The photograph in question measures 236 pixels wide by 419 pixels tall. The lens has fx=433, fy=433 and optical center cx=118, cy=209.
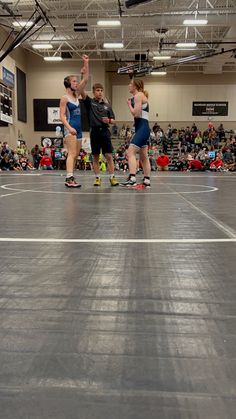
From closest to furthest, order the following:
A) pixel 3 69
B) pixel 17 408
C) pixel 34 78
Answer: pixel 17 408 < pixel 3 69 < pixel 34 78

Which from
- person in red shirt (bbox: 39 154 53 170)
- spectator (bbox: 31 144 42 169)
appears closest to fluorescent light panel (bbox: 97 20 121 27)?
person in red shirt (bbox: 39 154 53 170)

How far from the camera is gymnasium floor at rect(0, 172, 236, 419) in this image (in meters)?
0.71

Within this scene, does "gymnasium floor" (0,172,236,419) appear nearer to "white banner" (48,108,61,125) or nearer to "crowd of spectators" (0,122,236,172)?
"crowd of spectators" (0,122,236,172)

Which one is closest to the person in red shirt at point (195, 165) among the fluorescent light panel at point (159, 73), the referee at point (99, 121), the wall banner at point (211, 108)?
the fluorescent light panel at point (159, 73)

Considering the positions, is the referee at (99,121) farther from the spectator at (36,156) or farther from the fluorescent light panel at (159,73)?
the fluorescent light panel at (159,73)

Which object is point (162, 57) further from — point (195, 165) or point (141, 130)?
point (141, 130)

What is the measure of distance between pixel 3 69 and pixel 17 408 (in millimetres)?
17925

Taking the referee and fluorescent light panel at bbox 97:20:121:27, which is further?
fluorescent light panel at bbox 97:20:121:27

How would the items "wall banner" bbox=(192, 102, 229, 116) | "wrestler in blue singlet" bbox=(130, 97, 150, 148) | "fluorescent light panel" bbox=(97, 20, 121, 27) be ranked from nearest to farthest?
1. "wrestler in blue singlet" bbox=(130, 97, 150, 148)
2. "fluorescent light panel" bbox=(97, 20, 121, 27)
3. "wall banner" bbox=(192, 102, 229, 116)

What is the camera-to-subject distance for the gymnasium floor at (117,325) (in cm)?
71

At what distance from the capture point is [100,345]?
2.96 ft

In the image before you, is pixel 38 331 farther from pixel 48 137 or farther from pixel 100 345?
pixel 48 137

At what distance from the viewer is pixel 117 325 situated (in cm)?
101

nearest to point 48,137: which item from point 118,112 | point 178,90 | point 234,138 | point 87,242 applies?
point 118,112
